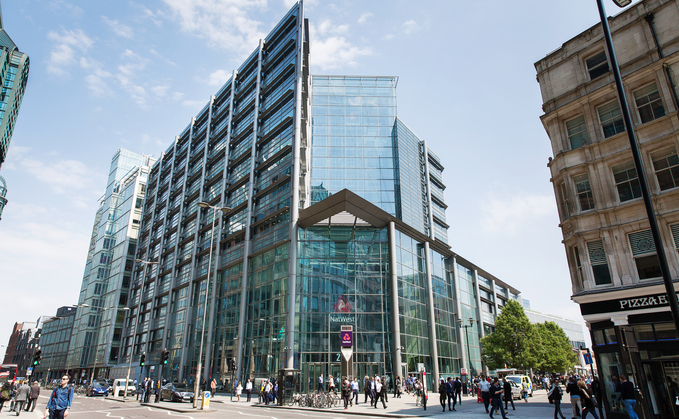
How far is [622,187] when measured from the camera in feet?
57.6

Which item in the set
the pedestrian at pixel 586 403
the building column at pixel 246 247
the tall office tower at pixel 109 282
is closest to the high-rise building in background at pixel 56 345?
the tall office tower at pixel 109 282

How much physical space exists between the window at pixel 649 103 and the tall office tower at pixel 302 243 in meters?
18.1

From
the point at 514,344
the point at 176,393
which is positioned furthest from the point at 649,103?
the point at 176,393

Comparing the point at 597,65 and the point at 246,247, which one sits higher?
the point at 597,65

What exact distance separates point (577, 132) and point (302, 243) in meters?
27.4

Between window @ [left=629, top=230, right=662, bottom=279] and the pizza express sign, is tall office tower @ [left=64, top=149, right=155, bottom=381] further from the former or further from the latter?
window @ [left=629, top=230, right=662, bottom=279]

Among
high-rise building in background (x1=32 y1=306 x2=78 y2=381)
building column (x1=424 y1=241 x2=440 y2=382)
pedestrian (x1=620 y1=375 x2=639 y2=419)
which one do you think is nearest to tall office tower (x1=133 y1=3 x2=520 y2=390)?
building column (x1=424 y1=241 x2=440 y2=382)

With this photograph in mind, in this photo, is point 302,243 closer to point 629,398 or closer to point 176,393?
point 176,393

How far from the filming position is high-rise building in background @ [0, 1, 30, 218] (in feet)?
258

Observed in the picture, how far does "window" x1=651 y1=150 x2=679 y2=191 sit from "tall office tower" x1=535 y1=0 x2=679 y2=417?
0.03m

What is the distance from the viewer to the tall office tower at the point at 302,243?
38594 millimetres

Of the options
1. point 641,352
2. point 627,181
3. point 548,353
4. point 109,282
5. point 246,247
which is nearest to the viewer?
point 641,352

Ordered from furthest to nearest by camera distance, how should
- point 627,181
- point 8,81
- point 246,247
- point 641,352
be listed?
point 8,81, point 246,247, point 627,181, point 641,352

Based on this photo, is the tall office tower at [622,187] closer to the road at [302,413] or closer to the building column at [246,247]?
the road at [302,413]
